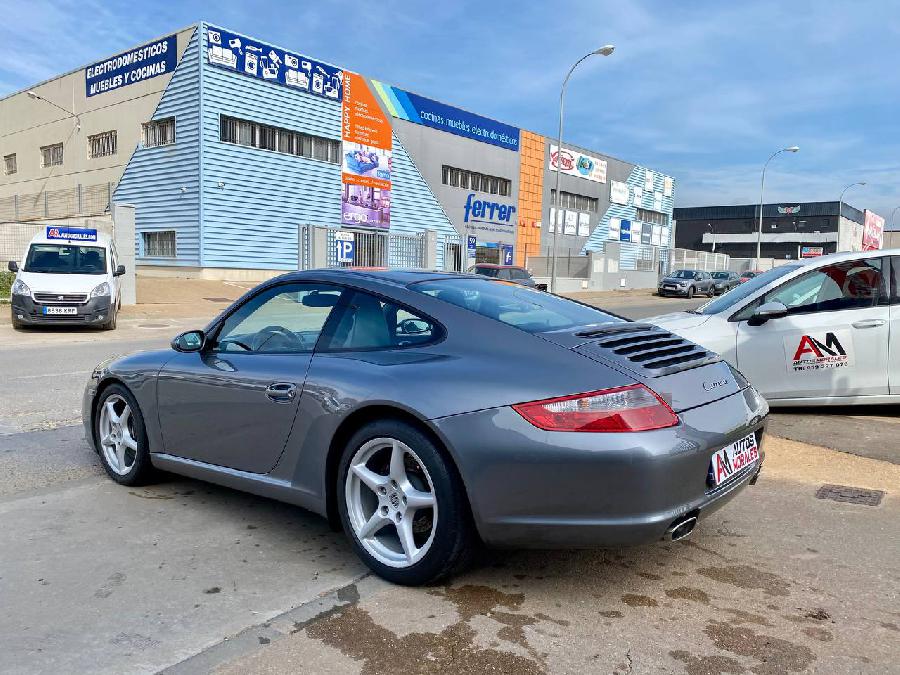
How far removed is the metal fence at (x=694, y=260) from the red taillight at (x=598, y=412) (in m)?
50.9

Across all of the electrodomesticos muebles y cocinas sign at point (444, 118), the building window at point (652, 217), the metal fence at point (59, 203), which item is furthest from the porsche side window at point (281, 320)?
the building window at point (652, 217)

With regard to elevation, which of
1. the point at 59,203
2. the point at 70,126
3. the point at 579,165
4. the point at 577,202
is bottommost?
the point at 59,203

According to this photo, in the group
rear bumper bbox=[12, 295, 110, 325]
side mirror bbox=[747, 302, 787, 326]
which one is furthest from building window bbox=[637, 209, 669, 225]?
side mirror bbox=[747, 302, 787, 326]

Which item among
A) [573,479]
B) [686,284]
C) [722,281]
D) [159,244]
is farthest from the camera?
[722,281]

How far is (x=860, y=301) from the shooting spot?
6453 mm

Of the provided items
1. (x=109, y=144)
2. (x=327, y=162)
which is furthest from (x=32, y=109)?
(x=327, y=162)

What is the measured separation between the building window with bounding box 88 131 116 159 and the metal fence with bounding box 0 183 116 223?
4.53 ft

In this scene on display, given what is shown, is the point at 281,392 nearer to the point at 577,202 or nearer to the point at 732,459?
the point at 732,459

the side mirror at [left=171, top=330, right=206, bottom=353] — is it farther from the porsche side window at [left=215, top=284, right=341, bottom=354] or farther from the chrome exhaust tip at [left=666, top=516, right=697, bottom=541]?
the chrome exhaust tip at [left=666, top=516, right=697, bottom=541]

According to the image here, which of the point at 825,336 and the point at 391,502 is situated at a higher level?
the point at 825,336

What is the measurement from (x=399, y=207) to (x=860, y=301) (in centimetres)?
3123

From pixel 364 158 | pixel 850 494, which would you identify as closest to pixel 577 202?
pixel 364 158

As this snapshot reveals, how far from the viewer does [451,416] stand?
2.77 meters

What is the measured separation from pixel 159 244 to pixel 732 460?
3020 cm
